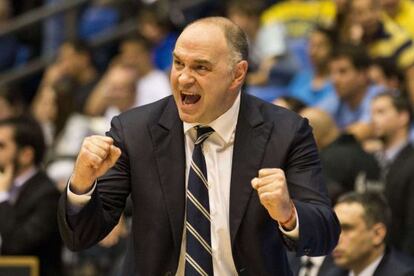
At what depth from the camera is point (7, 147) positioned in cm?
775

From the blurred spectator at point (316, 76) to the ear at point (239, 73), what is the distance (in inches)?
206

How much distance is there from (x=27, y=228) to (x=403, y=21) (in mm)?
4418

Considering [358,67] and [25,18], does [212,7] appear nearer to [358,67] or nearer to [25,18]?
[25,18]

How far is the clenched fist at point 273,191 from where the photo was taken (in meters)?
3.94

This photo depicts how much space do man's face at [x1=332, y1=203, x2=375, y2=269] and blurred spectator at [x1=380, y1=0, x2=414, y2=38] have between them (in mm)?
4140

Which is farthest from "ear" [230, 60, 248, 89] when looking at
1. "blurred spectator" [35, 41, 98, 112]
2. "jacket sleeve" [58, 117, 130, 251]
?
"blurred spectator" [35, 41, 98, 112]

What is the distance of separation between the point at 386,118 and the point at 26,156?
8.60 ft

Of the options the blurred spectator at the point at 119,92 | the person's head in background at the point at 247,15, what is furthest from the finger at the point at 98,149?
the person's head in background at the point at 247,15

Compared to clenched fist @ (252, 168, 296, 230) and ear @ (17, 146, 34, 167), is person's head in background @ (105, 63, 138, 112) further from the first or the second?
clenched fist @ (252, 168, 296, 230)

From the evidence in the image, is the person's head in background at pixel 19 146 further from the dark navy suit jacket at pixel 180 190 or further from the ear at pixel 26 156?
the dark navy suit jacket at pixel 180 190

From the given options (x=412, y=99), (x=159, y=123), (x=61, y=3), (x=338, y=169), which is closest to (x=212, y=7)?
(x=61, y=3)

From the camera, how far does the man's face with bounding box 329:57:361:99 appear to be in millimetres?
9414

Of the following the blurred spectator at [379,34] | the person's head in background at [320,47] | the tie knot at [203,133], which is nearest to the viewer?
the tie knot at [203,133]

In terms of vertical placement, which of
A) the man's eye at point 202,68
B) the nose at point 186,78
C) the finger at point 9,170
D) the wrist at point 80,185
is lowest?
the finger at point 9,170
